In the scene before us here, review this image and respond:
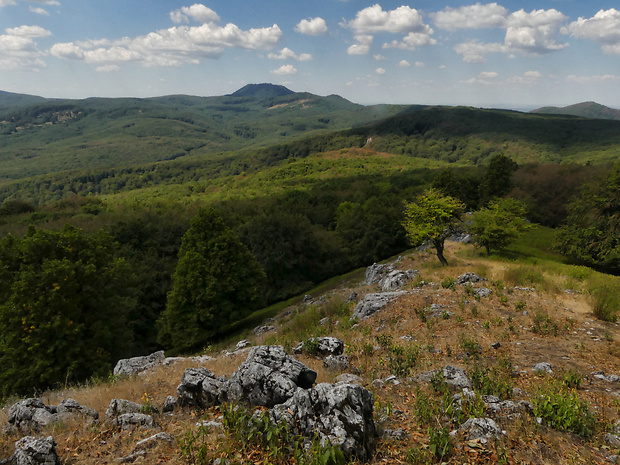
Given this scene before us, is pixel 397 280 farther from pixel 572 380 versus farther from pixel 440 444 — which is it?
pixel 440 444

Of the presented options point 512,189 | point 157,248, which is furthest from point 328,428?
point 512,189

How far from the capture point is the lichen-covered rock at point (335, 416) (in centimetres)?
557

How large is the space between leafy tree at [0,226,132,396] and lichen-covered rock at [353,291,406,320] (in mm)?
12593

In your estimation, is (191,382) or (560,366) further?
(560,366)

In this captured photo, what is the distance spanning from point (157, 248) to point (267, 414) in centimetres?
3946

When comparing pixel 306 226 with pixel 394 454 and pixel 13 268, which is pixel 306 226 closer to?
pixel 13 268

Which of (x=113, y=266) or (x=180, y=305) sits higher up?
(x=113, y=266)


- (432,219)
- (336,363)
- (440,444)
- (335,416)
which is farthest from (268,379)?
(432,219)

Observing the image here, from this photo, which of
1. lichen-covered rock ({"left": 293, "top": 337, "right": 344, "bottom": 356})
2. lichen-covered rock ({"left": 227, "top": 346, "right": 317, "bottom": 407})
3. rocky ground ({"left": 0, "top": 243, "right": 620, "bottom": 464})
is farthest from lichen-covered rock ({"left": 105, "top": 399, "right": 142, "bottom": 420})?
lichen-covered rock ({"left": 293, "top": 337, "right": 344, "bottom": 356})

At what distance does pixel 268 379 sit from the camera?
7.02 metres

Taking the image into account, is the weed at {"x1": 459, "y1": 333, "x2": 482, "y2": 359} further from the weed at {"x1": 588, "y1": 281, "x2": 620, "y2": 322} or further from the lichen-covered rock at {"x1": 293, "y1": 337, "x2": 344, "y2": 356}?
the weed at {"x1": 588, "y1": 281, "x2": 620, "y2": 322}

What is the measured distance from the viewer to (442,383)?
7.91m

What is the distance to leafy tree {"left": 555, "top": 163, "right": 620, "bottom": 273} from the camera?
31609 mm

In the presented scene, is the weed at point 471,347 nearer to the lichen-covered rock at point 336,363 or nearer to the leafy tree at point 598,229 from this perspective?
the lichen-covered rock at point 336,363
